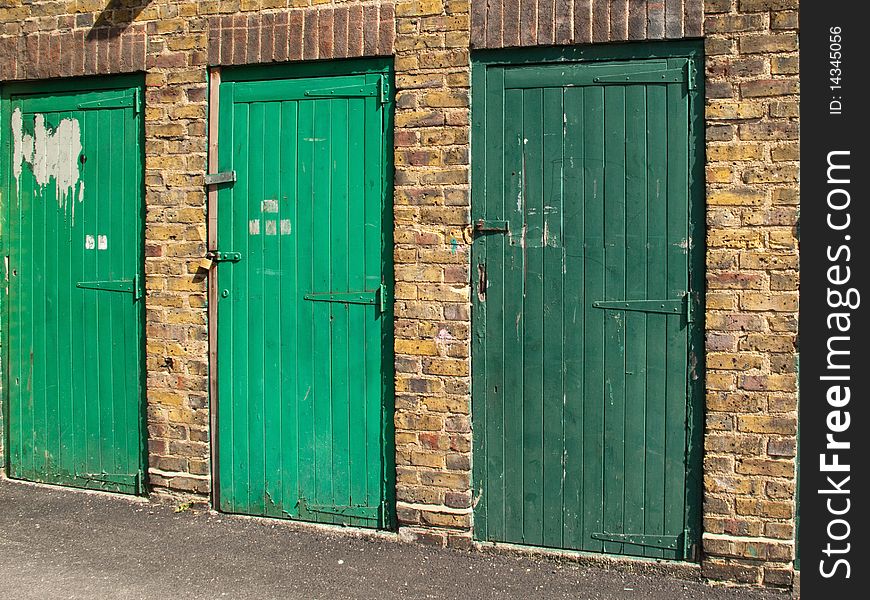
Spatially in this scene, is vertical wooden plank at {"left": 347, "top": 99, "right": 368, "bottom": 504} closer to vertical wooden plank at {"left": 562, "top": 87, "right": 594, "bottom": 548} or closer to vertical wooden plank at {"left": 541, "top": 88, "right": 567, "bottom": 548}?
vertical wooden plank at {"left": 541, "top": 88, "right": 567, "bottom": 548}

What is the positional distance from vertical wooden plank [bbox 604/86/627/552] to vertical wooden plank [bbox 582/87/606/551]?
0.03 m

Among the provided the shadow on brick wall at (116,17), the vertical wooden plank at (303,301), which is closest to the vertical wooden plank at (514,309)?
the vertical wooden plank at (303,301)

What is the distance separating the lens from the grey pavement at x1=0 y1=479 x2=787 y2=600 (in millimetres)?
4078

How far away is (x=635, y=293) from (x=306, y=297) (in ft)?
5.97

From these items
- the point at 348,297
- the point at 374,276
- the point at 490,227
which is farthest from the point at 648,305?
the point at 348,297

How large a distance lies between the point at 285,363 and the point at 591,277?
181cm

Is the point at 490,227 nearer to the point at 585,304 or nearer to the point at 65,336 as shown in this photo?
the point at 585,304

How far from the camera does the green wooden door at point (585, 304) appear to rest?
4.26 m

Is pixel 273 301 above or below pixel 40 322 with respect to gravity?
above

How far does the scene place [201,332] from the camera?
4934mm

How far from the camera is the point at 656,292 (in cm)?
428

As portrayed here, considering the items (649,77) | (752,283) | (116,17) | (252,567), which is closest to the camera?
(752,283)

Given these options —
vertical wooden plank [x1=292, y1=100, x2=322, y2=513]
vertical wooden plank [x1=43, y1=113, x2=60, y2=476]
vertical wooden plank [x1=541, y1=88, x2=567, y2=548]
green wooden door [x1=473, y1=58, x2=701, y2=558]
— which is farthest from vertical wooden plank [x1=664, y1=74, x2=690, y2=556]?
vertical wooden plank [x1=43, y1=113, x2=60, y2=476]

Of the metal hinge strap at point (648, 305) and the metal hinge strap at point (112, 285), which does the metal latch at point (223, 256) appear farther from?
the metal hinge strap at point (648, 305)
